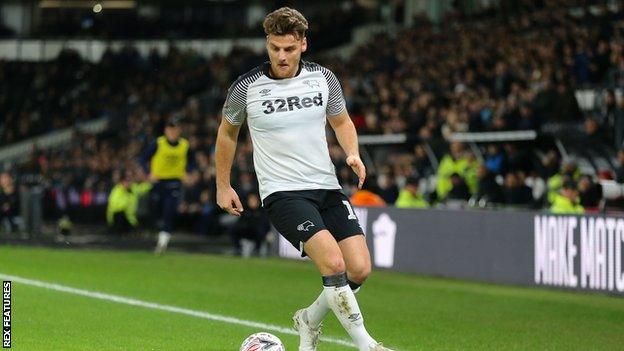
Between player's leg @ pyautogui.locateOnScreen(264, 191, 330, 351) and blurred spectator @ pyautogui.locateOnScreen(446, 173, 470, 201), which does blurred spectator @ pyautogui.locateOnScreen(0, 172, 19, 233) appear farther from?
player's leg @ pyautogui.locateOnScreen(264, 191, 330, 351)

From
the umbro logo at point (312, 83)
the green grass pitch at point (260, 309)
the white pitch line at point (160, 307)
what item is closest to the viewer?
the umbro logo at point (312, 83)

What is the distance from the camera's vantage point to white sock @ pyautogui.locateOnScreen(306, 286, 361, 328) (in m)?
8.73

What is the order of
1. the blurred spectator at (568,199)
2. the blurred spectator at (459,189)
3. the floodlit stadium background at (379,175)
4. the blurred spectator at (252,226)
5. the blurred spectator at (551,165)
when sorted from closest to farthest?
the floodlit stadium background at (379,175), the blurred spectator at (568,199), the blurred spectator at (551,165), the blurred spectator at (459,189), the blurred spectator at (252,226)

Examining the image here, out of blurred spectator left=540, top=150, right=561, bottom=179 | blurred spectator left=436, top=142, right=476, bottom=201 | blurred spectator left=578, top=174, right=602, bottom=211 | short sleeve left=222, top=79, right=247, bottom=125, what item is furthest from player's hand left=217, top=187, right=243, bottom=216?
blurred spectator left=436, top=142, right=476, bottom=201

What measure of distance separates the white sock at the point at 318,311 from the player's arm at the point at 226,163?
0.81 metres

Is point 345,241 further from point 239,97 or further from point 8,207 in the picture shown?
point 8,207

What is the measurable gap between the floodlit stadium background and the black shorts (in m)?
1.93

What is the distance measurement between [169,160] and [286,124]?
12048mm

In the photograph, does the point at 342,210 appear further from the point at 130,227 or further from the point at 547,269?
the point at 130,227

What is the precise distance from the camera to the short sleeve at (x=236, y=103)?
344 inches

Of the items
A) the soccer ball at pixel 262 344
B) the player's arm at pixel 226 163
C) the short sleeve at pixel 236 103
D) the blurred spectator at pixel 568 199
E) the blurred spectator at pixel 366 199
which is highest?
the short sleeve at pixel 236 103

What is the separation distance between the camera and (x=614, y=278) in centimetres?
1549

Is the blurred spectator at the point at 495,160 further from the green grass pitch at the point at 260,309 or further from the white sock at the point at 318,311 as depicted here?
the white sock at the point at 318,311

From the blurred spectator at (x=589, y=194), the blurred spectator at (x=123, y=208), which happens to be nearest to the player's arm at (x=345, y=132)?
the blurred spectator at (x=589, y=194)
